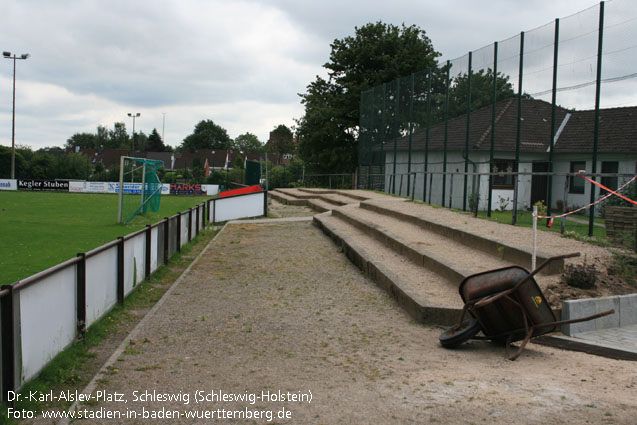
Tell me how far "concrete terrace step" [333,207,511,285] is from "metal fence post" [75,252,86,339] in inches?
195

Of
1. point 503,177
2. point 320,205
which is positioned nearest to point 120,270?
point 503,177

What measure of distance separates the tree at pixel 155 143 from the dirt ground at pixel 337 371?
137m

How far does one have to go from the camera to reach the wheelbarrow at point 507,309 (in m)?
5.51

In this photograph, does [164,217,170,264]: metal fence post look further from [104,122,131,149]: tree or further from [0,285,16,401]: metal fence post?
[104,122,131,149]: tree

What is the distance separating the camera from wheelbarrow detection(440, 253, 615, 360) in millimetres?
5508

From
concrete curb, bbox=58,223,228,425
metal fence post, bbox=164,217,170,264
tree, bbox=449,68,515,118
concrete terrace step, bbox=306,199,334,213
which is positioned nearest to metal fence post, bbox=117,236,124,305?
concrete curb, bbox=58,223,228,425

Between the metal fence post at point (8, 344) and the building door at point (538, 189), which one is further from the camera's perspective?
the building door at point (538, 189)

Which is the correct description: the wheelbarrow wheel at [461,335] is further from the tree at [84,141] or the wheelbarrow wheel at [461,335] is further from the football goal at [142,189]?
the tree at [84,141]

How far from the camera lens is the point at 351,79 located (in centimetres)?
4588

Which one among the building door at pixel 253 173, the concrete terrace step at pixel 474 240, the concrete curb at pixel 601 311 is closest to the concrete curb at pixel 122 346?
the concrete curb at pixel 601 311

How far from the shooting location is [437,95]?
71.7 feet

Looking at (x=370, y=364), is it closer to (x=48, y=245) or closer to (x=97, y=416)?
(x=97, y=416)

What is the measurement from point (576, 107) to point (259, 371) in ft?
39.9

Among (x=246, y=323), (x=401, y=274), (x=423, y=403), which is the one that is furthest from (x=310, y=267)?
(x=423, y=403)
